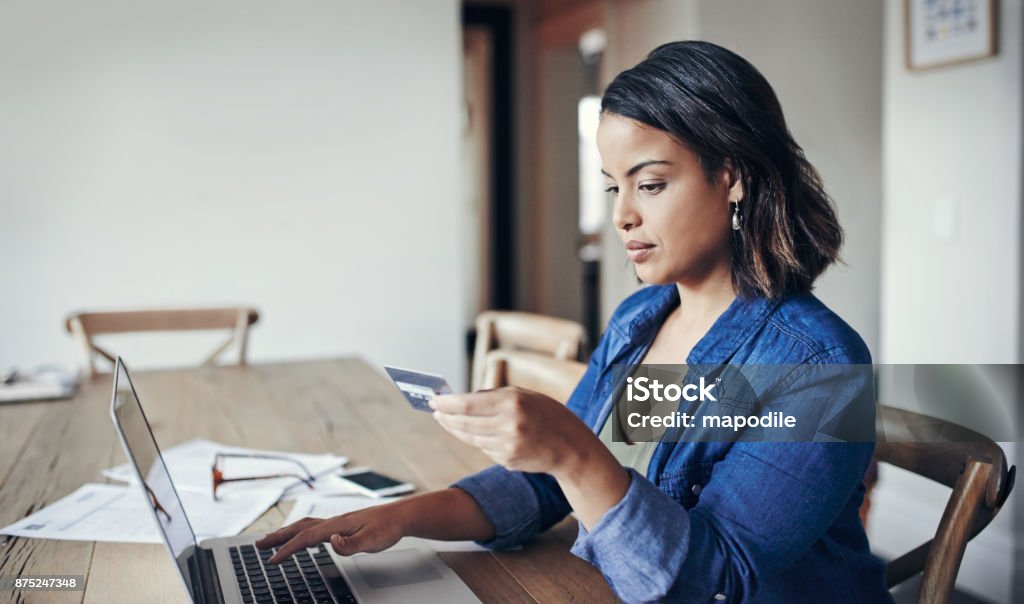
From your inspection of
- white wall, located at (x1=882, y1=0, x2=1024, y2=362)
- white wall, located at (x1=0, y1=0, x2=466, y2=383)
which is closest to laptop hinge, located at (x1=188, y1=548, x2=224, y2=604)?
white wall, located at (x1=882, y1=0, x2=1024, y2=362)

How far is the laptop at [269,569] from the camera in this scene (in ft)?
2.94

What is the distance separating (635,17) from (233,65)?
76.2 inches

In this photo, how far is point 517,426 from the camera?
2.37 ft

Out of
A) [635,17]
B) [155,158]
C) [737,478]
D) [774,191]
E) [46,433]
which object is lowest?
[46,433]

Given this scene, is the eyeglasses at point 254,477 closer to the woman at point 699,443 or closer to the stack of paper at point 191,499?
the stack of paper at point 191,499

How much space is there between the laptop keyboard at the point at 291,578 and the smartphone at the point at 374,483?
0.26 meters

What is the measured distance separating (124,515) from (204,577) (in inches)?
13.3

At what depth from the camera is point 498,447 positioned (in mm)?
739

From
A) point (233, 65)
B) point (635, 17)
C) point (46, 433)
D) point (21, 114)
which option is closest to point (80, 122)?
point (21, 114)


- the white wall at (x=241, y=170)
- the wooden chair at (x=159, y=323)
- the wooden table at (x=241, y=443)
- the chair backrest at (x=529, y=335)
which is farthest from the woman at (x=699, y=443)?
the white wall at (x=241, y=170)

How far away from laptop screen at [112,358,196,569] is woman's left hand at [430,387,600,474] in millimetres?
290

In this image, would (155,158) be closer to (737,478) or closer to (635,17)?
(635,17)

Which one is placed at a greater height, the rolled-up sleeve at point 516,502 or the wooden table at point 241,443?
the rolled-up sleeve at point 516,502

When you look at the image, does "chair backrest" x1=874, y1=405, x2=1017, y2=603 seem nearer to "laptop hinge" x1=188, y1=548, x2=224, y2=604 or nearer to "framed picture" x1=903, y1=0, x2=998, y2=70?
"laptop hinge" x1=188, y1=548, x2=224, y2=604
